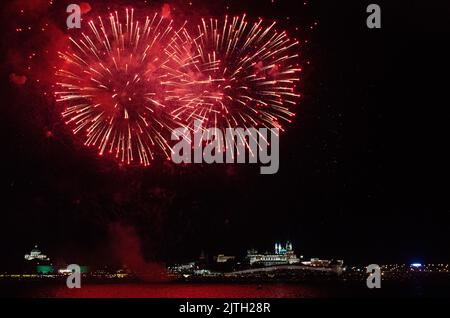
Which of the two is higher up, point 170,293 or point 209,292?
point 170,293

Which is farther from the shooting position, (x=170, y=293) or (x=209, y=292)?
(x=209, y=292)

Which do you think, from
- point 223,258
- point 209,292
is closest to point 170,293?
point 209,292

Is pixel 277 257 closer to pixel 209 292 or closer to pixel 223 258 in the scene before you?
pixel 223 258

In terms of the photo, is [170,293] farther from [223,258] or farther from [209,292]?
[223,258]

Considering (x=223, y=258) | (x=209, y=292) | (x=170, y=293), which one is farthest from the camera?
(x=223, y=258)

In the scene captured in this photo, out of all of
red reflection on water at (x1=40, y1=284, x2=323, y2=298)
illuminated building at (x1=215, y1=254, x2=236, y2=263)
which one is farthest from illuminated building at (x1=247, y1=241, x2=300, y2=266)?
red reflection on water at (x1=40, y1=284, x2=323, y2=298)

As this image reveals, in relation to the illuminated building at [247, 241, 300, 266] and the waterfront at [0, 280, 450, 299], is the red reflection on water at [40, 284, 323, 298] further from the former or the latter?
the illuminated building at [247, 241, 300, 266]

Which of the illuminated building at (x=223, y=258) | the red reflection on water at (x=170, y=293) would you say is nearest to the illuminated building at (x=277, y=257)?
the illuminated building at (x=223, y=258)

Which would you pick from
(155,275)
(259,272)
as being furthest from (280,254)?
(155,275)

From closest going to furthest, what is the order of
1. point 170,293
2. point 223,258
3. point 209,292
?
point 170,293, point 209,292, point 223,258
